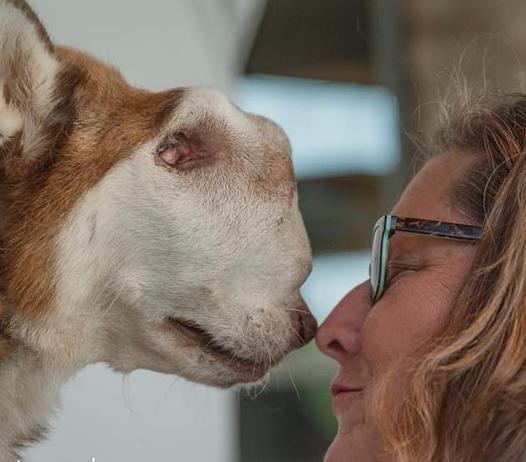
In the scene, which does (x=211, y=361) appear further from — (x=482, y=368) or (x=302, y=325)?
(x=482, y=368)

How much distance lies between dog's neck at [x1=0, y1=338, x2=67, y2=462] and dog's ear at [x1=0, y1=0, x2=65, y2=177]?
248mm

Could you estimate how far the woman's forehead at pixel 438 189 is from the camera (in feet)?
3.94

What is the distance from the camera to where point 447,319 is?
1.14 m

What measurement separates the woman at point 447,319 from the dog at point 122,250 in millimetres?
132

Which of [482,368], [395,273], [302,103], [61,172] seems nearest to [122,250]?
[61,172]

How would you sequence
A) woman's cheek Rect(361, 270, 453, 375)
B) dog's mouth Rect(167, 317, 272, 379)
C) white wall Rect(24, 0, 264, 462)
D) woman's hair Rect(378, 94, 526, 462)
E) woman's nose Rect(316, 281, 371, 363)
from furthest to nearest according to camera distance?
white wall Rect(24, 0, 264, 462) → dog's mouth Rect(167, 317, 272, 379) → woman's nose Rect(316, 281, 371, 363) → woman's cheek Rect(361, 270, 453, 375) → woman's hair Rect(378, 94, 526, 462)

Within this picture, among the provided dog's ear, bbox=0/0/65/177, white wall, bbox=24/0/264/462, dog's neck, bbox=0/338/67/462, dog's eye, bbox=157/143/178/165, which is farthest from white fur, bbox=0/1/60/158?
white wall, bbox=24/0/264/462

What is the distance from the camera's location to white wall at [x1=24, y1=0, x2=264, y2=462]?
188cm

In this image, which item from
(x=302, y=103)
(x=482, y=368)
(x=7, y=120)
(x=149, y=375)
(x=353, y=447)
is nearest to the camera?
(x=482, y=368)

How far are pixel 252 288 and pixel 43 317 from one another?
0.91ft

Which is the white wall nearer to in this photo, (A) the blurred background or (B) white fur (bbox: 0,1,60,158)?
(A) the blurred background

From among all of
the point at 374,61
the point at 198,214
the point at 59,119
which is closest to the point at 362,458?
the point at 198,214

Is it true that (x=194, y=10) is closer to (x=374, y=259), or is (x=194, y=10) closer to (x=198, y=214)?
(x=198, y=214)

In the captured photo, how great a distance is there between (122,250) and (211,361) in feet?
0.64
